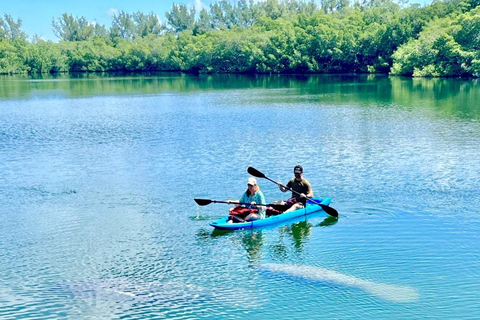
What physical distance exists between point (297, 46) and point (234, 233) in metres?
87.4

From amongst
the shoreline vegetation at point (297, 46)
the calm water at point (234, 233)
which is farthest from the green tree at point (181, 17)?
the calm water at point (234, 233)

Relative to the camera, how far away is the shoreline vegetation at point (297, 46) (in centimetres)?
7244

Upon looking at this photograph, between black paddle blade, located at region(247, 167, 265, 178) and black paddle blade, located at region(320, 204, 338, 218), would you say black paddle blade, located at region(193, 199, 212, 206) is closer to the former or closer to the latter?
black paddle blade, located at region(247, 167, 265, 178)

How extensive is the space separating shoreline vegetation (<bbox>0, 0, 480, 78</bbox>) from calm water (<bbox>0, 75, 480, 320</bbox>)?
4289cm

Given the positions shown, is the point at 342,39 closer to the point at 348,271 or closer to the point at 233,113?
the point at 233,113

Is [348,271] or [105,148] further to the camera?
[105,148]

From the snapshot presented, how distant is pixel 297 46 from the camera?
98688mm

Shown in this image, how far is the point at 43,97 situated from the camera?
5806 centimetres

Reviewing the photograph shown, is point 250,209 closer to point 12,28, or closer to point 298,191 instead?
point 298,191

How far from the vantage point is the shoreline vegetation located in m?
72.4

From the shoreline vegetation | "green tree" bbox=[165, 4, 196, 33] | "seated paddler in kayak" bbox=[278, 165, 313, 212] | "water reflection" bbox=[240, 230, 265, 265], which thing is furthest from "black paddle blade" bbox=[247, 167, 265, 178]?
"green tree" bbox=[165, 4, 196, 33]

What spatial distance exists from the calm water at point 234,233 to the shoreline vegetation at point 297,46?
141ft

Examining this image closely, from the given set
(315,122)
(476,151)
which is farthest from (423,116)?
(476,151)

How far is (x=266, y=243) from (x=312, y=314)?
12.5 ft
